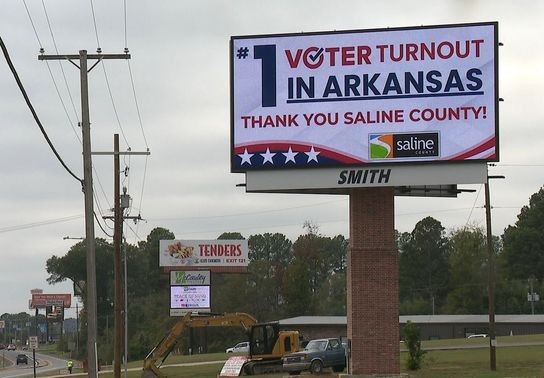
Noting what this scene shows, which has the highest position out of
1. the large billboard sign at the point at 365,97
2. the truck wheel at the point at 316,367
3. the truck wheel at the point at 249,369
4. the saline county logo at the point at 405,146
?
the large billboard sign at the point at 365,97

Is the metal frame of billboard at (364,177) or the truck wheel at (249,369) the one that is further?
the truck wheel at (249,369)

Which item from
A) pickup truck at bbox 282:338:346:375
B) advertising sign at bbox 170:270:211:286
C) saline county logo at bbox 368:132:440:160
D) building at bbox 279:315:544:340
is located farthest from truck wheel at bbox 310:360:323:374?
building at bbox 279:315:544:340

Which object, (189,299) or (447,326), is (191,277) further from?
(447,326)

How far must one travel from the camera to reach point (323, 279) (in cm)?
15400

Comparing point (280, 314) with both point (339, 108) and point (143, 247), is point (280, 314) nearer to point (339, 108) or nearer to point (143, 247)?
point (143, 247)

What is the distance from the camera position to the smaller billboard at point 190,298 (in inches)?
3329

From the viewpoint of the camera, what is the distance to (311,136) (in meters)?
38.2

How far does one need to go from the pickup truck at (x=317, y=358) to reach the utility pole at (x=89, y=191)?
15.9 m

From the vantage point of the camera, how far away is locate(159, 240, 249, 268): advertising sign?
95312 millimetres

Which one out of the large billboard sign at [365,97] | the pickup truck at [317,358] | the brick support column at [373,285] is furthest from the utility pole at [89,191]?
the pickup truck at [317,358]

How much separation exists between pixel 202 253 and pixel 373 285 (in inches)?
2320

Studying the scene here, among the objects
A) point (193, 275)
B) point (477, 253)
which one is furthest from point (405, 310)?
point (193, 275)

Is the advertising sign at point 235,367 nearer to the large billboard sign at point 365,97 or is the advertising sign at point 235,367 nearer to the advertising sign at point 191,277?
the large billboard sign at point 365,97

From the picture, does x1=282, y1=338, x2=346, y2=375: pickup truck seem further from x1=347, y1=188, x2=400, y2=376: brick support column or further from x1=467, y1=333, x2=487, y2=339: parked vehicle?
x1=467, y1=333, x2=487, y2=339: parked vehicle
